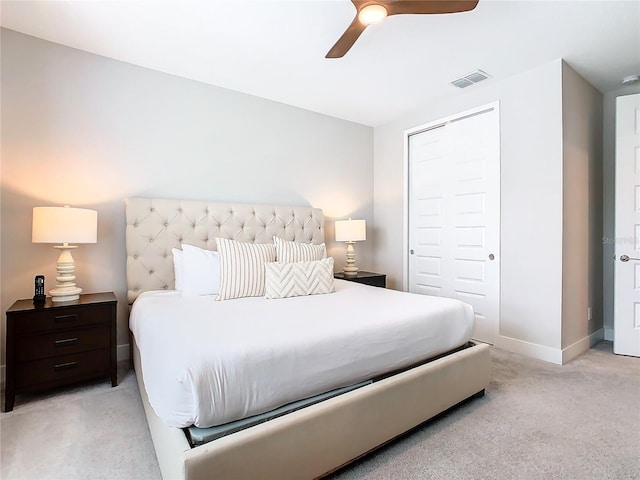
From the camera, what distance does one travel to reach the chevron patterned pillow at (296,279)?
2471 mm

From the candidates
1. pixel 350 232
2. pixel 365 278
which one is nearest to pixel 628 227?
pixel 365 278

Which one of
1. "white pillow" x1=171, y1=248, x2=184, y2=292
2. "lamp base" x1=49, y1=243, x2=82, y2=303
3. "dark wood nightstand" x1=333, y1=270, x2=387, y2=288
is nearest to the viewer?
"lamp base" x1=49, y1=243, x2=82, y2=303

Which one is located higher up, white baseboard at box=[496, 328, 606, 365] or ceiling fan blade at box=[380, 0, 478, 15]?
ceiling fan blade at box=[380, 0, 478, 15]

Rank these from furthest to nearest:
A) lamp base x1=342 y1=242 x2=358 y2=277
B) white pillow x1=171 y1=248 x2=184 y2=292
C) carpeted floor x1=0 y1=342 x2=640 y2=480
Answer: lamp base x1=342 y1=242 x2=358 y2=277
white pillow x1=171 y1=248 x2=184 y2=292
carpeted floor x1=0 y1=342 x2=640 y2=480

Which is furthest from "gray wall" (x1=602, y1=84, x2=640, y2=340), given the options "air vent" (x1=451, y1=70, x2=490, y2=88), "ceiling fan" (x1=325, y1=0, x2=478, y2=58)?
"ceiling fan" (x1=325, y1=0, x2=478, y2=58)

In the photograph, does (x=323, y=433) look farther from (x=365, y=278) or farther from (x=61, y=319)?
(x=365, y=278)

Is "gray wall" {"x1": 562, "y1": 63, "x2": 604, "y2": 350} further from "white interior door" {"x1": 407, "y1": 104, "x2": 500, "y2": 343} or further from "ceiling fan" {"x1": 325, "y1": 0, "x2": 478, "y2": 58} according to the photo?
"ceiling fan" {"x1": 325, "y1": 0, "x2": 478, "y2": 58}

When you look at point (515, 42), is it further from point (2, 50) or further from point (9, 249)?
point (9, 249)

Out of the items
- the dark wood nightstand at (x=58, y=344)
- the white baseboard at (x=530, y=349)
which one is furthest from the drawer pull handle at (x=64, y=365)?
the white baseboard at (x=530, y=349)

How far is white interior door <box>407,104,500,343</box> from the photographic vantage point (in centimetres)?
328

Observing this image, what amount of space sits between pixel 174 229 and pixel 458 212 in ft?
9.61

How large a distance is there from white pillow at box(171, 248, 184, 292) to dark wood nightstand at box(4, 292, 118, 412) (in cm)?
49

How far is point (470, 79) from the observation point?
314cm

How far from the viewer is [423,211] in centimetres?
399
